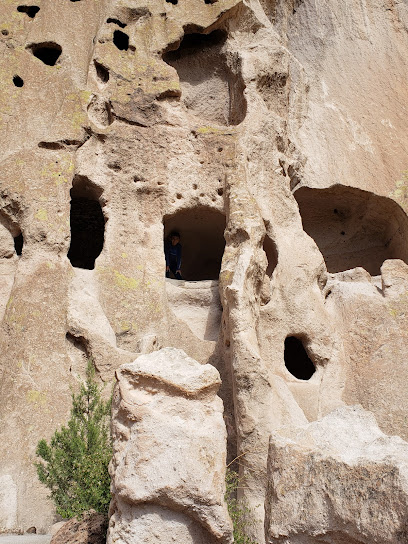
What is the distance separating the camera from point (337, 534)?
279cm

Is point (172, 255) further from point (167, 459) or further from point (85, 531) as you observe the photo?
point (167, 459)

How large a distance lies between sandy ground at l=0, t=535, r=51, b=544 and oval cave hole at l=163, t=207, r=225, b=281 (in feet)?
14.4

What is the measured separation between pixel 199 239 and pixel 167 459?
21.0 feet

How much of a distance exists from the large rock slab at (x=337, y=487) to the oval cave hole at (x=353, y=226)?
7.00m

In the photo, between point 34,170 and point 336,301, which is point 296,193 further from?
point 34,170

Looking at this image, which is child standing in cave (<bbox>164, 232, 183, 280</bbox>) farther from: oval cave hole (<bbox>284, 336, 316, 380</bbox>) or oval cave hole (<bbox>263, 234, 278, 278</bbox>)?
oval cave hole (<bbox>284, 336, 316, 380</bbox>)

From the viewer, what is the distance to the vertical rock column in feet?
9.68

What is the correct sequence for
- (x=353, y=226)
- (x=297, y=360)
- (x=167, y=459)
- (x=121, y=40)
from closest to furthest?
1. (x=167, y=459)
2. (x=297, y=360)
3. (x=121, y=40)
4. (x=353, y=226)

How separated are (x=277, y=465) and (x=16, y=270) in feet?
15.0

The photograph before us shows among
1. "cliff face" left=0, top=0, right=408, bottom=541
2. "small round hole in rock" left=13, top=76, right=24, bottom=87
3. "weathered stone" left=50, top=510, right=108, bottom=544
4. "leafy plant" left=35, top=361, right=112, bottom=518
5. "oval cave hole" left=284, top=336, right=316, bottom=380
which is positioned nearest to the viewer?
"weathered stone" left=50, top=510, right=108, bottom=544

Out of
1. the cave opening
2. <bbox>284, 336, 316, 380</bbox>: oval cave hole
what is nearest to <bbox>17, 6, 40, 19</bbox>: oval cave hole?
the cave opening

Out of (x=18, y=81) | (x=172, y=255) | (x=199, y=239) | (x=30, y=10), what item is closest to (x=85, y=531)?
(x=172, y=255)

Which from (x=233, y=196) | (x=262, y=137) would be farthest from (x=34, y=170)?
(x=262, y=137)

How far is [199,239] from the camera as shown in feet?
30.4
